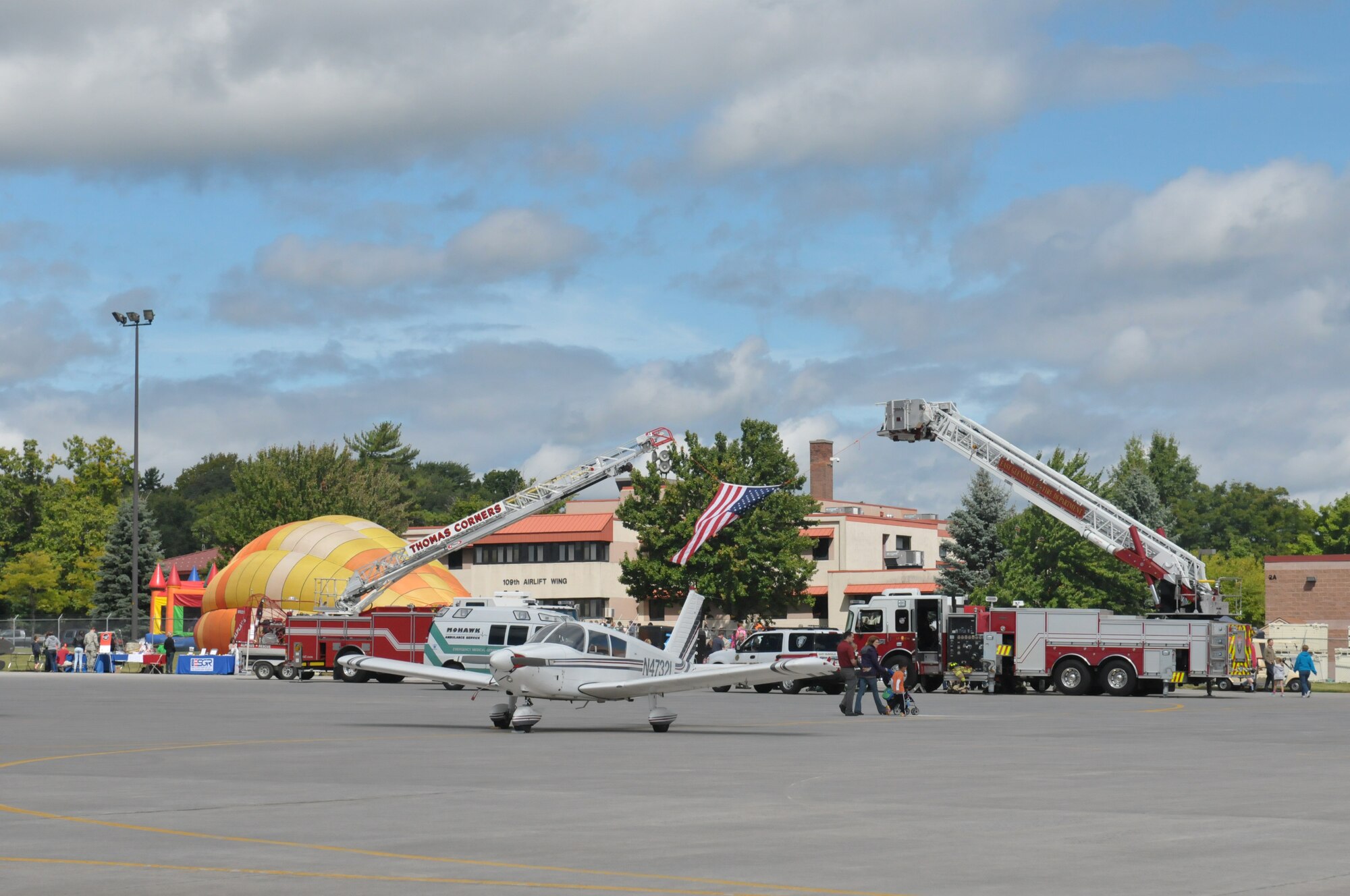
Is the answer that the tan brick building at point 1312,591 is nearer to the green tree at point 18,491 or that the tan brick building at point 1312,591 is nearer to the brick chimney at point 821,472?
the brick chimney at point 821,472

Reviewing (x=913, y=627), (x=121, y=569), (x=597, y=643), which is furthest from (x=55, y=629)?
(x=597, y=643)

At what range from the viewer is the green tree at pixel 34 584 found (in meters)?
109

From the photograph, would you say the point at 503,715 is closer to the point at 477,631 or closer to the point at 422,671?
the point at 422,671

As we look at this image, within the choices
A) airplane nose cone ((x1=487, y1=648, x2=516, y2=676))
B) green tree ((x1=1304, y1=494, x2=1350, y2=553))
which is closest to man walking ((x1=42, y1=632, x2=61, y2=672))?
airplane nose cone ((x1=487, y1=648, x2=516, y2=676))

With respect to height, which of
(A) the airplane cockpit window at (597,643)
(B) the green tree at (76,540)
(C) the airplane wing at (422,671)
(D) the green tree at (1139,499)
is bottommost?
(C) the airplane wing at (422,671)

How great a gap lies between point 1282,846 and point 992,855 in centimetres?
216

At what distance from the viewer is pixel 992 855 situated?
1148cm

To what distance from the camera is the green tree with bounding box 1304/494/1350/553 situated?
117312 mm

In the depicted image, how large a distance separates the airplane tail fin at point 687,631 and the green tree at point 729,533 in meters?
49.6

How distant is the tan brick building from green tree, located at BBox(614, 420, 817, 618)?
828 inches

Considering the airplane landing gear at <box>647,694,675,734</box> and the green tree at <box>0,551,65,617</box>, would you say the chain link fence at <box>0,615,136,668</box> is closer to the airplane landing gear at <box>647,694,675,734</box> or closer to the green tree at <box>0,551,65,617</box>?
the green tree at <box>0,551,65,617</box>

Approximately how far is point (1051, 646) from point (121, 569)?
235 ft

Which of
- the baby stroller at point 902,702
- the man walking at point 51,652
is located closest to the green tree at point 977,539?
the man walking at point 51,652

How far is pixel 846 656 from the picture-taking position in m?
32.7
